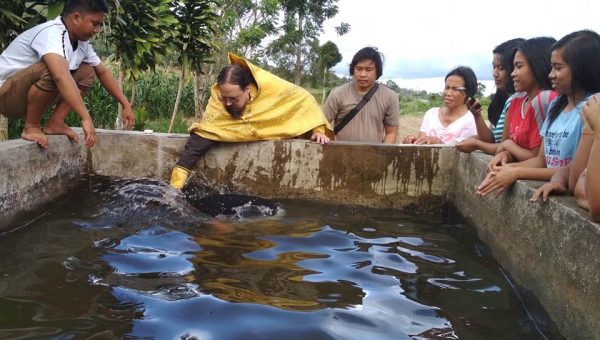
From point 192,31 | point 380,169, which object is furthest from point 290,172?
point 192,31

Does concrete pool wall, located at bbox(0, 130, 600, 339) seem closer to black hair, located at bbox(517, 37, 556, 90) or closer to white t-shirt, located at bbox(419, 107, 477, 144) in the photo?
white t-shirt, located at bbox(419, 107, 477, 144)

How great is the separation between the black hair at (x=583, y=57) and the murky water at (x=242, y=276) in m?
1.09

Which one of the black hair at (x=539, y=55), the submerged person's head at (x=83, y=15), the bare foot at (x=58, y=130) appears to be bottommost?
the bare foot at (x=58, y=130)

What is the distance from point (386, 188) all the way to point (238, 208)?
122 centimetres

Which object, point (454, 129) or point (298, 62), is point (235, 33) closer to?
point (298, 62)

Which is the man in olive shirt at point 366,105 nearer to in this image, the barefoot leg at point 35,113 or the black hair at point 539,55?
the black hair at point 539,55

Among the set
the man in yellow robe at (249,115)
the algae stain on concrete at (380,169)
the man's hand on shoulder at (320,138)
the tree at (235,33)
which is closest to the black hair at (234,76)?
the man in yellow robe at (249,115)

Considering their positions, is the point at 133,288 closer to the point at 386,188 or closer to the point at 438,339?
the point at 438,339

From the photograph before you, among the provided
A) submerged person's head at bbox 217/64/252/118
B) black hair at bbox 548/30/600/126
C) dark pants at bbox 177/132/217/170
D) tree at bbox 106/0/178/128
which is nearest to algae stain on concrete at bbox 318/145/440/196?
submerged person's head at bbox 217/64/252/118

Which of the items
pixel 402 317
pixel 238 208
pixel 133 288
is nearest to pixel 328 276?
pixel 402 317

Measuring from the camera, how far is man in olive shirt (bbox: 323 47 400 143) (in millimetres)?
4762

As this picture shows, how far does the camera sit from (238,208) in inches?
161

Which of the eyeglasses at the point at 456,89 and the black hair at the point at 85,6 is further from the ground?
the black hair at the point at 85,6

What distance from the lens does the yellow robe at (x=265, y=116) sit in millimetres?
4504
